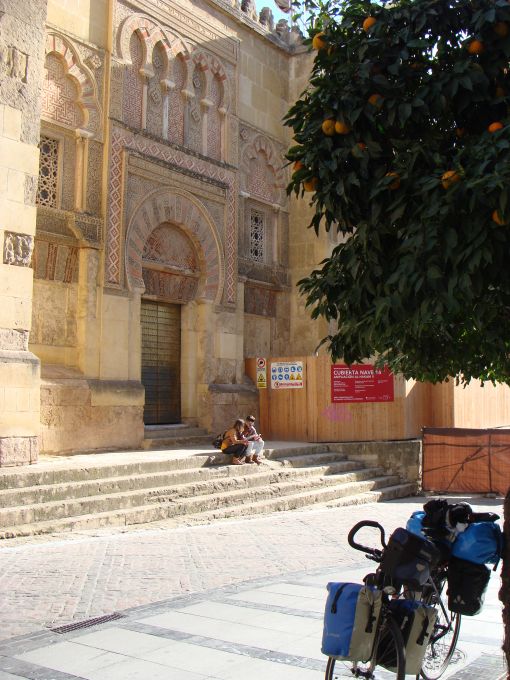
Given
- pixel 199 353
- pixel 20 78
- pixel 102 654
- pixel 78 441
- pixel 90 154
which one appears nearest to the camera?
pixel 102 654

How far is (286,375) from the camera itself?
665 inches

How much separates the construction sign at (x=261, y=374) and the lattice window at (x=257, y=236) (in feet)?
8.51

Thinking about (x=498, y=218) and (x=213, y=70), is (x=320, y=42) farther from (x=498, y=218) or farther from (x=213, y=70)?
(x=213, y=70)

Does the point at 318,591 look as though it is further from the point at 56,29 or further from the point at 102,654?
the point at 56,29

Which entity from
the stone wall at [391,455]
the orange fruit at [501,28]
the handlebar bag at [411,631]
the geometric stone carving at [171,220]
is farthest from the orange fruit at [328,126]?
the stone wall at [391,455]

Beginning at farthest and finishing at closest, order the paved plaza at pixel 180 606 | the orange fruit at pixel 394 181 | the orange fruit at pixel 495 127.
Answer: the paved plaza at pixel 180 606 < the orange fruit at pixel 394 181 < the orange fruit at pixel 495 127

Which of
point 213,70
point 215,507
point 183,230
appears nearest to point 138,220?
point 183,230

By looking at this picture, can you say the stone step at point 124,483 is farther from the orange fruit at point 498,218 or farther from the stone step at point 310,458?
the orange fruit at point 498,218

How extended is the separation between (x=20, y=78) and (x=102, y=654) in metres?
8.82

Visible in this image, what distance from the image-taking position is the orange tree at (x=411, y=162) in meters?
3.18

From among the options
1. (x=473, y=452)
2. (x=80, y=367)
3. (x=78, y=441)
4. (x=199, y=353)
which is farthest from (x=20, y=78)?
(x=473, y=452)

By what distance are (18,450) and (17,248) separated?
2.85 metres

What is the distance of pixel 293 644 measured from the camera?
5.13m

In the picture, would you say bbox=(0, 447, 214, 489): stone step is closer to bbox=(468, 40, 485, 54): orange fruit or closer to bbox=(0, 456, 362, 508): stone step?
bbox=(0, 456, 362, 508): stone step
